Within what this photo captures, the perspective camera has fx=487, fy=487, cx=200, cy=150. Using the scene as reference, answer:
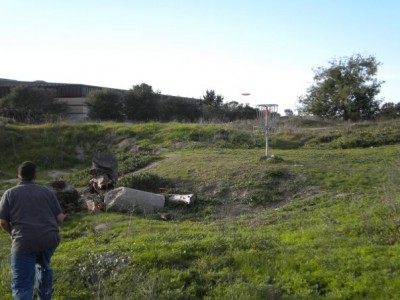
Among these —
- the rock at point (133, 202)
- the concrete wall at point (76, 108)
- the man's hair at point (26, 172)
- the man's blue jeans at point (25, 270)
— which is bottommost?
the rock at point (133, 202)

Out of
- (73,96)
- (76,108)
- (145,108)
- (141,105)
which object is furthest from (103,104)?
(73,96)

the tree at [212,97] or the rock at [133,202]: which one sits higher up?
the tree at [212,97]

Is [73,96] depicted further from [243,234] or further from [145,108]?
[243,234]

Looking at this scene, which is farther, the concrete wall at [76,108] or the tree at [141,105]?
the concrete wall at [76,108]

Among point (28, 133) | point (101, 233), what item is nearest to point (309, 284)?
point (101, 233)

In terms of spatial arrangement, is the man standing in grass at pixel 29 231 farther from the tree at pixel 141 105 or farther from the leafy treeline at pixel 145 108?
the tree at pixel 141 105

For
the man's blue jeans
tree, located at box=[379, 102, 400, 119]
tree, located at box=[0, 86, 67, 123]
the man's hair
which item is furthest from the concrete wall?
the man's blue jeans

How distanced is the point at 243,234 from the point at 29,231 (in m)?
3.65

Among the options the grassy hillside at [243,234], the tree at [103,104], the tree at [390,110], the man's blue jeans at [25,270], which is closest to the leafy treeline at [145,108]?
the tree at [103,104]

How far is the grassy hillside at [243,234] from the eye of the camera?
5.82 m

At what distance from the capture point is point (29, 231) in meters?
5.25

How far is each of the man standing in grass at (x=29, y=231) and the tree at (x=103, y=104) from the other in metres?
32.3

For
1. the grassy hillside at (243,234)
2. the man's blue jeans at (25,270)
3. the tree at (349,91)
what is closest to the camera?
the man's blue jeans at (25,270)

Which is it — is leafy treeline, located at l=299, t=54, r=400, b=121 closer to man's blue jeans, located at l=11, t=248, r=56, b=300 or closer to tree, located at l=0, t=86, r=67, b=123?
tree, located at l=0, t=86, r=67, b=123
